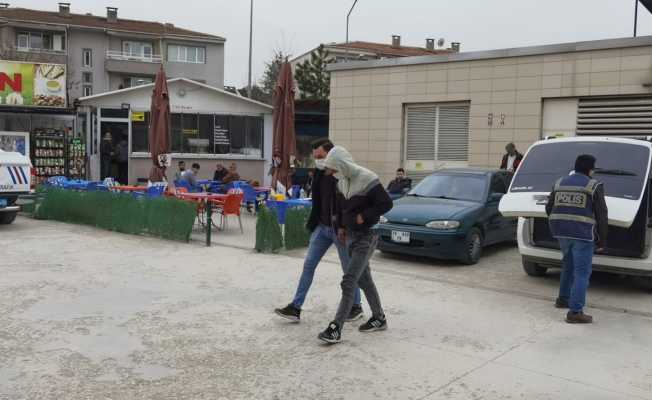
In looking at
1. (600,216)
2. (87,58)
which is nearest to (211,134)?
(600,216)

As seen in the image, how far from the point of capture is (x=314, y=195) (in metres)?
6.25

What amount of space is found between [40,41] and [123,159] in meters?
37.0

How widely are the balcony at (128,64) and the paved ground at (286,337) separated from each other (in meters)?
47.5

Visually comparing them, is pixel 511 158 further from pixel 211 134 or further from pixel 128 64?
pixel 128 64

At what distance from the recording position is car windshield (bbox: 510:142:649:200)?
309 inches

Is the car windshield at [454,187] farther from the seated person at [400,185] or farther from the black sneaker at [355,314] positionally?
the black sneaker at [355,314]

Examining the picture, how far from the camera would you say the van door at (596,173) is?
300 inches

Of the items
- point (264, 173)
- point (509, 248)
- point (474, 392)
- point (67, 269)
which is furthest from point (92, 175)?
point (474, 392)

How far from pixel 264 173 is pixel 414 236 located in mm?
15452

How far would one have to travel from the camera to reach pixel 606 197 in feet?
25.4

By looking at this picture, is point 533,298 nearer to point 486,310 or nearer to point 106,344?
point 486,310

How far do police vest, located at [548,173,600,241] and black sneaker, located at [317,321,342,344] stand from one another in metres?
2.73

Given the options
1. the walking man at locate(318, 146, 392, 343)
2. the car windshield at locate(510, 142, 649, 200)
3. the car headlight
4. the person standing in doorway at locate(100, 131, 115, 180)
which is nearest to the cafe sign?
the person standing in doorway at locate(100, 131, 115, 180)

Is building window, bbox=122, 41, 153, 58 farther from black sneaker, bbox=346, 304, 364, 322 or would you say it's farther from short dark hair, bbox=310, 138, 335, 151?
black sneaker, bbox=346, 304, 364, 322
